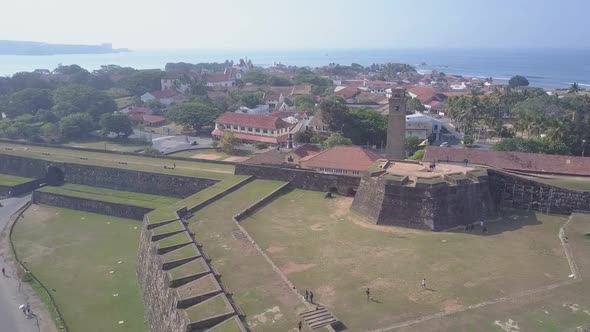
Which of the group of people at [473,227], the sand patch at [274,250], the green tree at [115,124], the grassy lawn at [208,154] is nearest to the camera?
the sand patch at [274,250]

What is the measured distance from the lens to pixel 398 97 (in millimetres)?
30750

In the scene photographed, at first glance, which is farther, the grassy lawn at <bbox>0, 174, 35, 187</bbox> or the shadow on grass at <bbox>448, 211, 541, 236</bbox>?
the grassy lawn at <bbox>0, 174, 35, 187</bbox>

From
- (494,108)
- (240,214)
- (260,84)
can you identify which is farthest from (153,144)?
(260,84)

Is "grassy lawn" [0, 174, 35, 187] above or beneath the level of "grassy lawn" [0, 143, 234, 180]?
beneath

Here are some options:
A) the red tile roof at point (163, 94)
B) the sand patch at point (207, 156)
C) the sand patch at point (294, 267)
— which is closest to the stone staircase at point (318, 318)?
the sand patch at point (294, 267)

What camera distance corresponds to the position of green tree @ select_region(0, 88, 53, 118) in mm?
60188

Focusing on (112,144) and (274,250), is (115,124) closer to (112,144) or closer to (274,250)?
(112,144)

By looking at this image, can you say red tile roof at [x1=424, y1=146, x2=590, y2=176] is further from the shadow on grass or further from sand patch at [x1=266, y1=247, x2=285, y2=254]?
sand patch at [x1=266, y1=247, x2=285, y2=254]

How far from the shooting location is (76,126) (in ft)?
167

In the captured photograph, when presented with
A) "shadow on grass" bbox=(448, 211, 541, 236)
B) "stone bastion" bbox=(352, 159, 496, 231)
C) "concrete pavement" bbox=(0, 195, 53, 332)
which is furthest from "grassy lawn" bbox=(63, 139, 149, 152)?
"shadow on grass" bbox=(448, 211, 541, 236)

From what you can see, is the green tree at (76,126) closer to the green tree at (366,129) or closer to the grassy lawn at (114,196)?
the grassy lawn at (114,196)

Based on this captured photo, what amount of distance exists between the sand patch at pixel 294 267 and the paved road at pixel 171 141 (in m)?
29.3

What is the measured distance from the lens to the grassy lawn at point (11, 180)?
34481 millimetres

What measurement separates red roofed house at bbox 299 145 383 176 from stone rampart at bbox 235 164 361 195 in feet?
7.34
